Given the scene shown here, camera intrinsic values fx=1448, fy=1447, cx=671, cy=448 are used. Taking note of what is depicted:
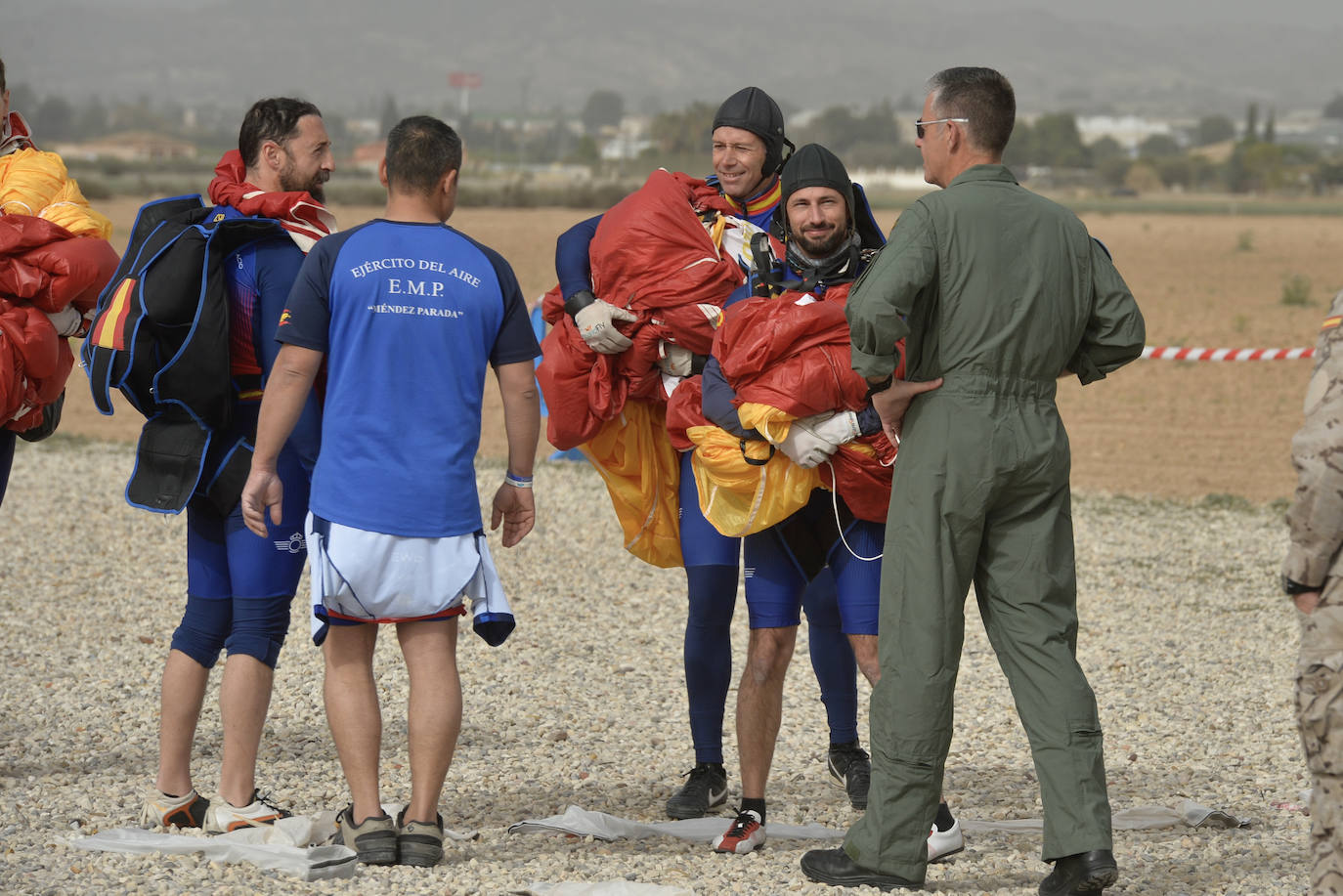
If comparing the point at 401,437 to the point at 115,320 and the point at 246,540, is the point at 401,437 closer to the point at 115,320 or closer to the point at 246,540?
the point at 246,540

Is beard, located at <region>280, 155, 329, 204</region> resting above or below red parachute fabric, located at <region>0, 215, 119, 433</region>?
above

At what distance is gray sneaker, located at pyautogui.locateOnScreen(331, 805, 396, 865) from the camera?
3684mm

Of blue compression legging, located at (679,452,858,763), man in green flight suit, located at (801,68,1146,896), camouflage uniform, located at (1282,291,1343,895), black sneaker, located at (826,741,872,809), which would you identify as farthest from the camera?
black sneaker, located at (826,741,872,809)

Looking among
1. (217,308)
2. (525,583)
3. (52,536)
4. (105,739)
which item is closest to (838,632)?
(217,308)

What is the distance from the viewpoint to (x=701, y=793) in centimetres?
441

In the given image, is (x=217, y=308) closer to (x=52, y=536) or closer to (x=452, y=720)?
(x=452, y=720)

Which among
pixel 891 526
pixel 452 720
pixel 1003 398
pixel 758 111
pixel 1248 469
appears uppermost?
pixel 758 111

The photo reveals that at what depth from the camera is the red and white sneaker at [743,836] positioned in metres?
4.01

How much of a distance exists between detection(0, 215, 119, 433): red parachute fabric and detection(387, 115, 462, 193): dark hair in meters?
1.15

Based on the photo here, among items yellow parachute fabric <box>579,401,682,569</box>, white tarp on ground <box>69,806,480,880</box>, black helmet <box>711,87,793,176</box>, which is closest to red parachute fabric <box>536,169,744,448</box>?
yellow parachute fabric <box>579,401,682,569</box>

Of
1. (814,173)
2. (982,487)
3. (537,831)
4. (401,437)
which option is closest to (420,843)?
(537,831)

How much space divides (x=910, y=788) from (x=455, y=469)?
1.38 meters

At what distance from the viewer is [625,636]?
22.0 feet

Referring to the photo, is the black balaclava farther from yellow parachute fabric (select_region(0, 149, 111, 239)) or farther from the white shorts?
yellow parachute fabric (select_region(0, 149, 111, 239))
